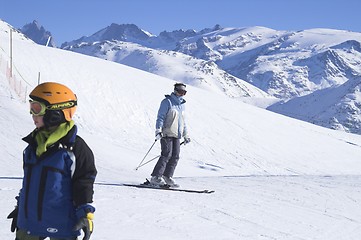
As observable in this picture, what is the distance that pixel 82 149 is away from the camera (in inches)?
134

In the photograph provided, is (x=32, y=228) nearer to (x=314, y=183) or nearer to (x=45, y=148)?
(x=45, y=148)

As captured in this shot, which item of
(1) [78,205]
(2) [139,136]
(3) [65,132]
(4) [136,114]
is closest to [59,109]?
(3) [65,132]

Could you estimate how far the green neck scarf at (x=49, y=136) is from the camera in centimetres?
331

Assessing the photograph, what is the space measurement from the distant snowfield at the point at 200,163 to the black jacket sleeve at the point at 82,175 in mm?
2284

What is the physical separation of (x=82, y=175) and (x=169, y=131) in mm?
6022

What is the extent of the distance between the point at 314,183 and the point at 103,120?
12796mm

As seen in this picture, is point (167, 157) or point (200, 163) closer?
point (167, 157)

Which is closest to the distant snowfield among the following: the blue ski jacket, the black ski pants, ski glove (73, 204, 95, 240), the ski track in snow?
the ski track in snow

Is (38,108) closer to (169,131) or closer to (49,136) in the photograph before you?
(49,136)

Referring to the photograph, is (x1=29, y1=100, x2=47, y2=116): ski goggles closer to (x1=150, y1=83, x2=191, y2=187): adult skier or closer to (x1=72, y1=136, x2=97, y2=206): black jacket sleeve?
(x1=72, y1=136, x2=97, y2=206): black jacket sleeve

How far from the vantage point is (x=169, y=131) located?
369 inches

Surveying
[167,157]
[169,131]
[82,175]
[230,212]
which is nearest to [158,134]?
[169,131]

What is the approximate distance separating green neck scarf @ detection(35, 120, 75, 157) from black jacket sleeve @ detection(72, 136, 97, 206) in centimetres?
12

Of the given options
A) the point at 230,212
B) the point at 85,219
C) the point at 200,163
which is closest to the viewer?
the point at 85,219
